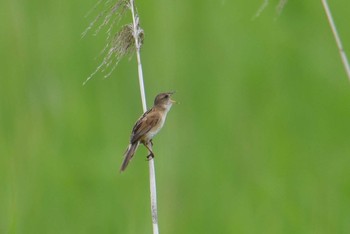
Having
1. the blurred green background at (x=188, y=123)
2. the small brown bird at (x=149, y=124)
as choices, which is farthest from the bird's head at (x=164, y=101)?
the blurred green background at (x=188, y=123)

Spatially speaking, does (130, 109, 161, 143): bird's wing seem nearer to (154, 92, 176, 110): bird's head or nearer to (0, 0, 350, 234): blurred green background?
(154, 92, 176, 110): bird's head

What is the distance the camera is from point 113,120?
18.2ft

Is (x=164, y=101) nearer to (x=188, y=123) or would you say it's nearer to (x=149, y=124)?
(x=149, y=124)

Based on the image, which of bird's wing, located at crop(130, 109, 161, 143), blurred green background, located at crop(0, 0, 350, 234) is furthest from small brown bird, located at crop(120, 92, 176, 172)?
blurred green background, located at crop(0, 0, 350, 234)

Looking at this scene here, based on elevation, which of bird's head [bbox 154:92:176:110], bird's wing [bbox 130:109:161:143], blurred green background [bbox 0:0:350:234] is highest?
blurred green background [bbox 0:0:350:234]

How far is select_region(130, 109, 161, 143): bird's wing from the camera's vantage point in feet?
12.2

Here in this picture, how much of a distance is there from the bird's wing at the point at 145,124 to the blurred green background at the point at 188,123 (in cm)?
143

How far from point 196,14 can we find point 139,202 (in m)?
1.06

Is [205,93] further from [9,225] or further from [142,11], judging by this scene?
[9,225]

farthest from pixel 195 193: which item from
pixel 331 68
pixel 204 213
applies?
pixel 331 68

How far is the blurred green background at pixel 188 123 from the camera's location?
530 cm

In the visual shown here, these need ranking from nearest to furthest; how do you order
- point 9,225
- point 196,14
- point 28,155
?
point 9,225 → point 28,155 → point 196,14

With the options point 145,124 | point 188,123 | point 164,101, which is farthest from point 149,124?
point 188,123

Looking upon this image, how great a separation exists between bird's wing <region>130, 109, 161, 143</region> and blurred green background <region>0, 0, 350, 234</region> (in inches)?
56.4
